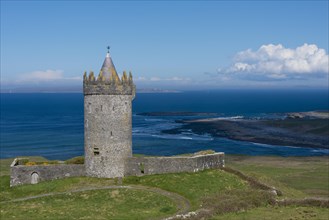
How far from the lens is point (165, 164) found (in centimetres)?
3528

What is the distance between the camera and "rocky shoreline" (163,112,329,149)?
106613 millimetres

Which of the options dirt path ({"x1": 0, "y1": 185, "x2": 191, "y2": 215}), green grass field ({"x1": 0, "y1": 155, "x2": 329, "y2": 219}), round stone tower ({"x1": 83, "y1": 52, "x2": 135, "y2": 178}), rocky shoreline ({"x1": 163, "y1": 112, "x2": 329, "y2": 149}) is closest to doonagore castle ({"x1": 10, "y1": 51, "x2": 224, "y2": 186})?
round stone tower ({"x1": 83, "y1": 52, "x2": 135, "y2": 178})

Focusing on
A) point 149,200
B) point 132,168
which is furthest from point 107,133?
point 149,200

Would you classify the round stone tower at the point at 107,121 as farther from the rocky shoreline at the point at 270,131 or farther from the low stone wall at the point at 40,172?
the rocky shoreline at the point at 270,131

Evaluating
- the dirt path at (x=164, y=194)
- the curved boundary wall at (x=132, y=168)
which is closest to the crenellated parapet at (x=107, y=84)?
the curved boundary wall at (x=132, y=168)

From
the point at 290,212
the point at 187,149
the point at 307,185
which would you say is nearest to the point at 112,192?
the point at 290,212

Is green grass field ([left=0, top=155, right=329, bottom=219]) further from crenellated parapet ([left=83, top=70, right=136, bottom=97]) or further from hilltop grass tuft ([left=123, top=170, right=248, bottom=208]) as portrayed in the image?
crenellated parapet ([left=83, top=70, right=136, bottom=97])

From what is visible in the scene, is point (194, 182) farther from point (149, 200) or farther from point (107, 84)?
point (107, 84)

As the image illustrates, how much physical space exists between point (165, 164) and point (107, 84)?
312 inches

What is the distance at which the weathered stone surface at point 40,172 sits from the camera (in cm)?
3503

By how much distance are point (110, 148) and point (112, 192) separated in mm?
4965

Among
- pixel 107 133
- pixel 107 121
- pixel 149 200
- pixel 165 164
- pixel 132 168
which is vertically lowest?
pixel 149 200

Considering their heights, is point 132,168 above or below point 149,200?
above

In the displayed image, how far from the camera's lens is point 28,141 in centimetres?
10731
